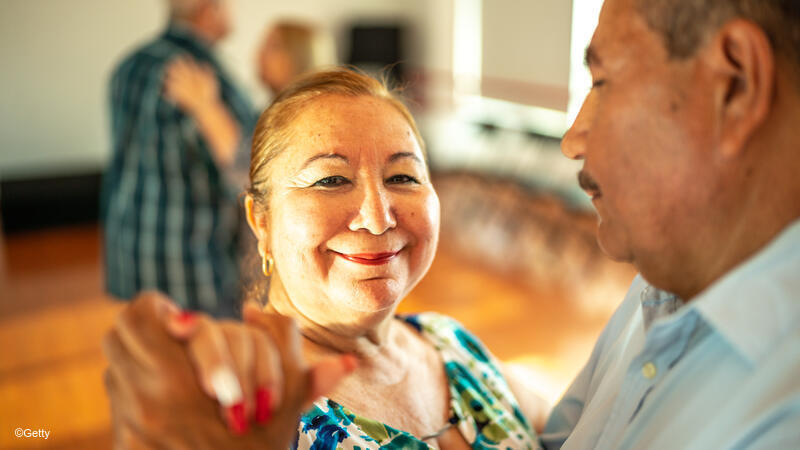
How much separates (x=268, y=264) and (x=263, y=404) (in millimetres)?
530

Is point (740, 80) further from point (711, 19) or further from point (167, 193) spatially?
point (167, 193)

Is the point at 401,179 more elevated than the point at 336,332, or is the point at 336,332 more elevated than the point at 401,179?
the point at 401,179

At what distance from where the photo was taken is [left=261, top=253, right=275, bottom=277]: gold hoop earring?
115 cm

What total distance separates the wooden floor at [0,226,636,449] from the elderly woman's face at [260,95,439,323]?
2414mm

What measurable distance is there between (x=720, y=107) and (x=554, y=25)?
6006 mm

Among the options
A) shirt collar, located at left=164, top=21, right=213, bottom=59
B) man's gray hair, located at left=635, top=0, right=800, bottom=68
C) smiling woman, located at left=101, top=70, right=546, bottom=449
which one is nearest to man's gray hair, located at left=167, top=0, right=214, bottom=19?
shirt collar, located at left=164, top=21, right=213, bottom=59

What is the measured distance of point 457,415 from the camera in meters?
1.16

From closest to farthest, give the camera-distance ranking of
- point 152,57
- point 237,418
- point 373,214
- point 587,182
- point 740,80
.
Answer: point 237,418, point 740,80, point 587,182, point 373,214, point 152,57

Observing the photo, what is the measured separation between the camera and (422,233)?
1.09 metres

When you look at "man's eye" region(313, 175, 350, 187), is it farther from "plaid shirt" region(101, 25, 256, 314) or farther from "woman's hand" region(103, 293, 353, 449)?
"plaid shirt" region(101, 25, 256, 314)

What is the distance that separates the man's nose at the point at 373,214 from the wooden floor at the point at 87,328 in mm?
2505

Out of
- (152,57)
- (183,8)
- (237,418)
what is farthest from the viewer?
(183,8)

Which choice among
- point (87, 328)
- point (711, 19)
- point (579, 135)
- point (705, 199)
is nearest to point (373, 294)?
point (579, 135)

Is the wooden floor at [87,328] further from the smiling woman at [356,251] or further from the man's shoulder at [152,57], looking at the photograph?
the smiling woman at [356,251]
